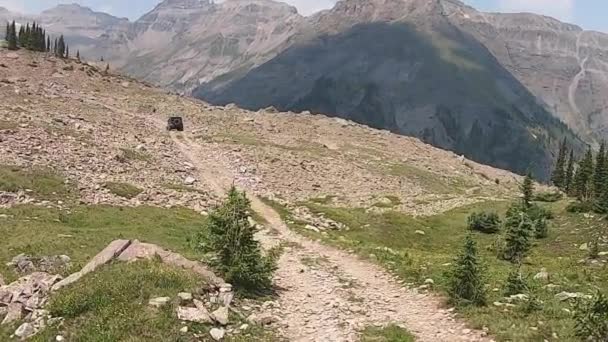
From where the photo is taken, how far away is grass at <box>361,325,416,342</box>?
1888 cm

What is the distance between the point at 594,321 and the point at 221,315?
1094cm


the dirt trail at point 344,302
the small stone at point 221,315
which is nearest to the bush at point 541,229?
the dirt trail at point 344,302

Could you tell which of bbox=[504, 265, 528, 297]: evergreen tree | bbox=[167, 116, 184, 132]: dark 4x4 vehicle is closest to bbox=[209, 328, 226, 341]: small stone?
bbox=[504, 265, 528, 297]: evergreen tree

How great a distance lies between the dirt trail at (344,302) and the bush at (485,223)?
68.5ft

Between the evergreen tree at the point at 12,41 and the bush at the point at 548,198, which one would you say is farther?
the evergreen tree at the point at 12,41

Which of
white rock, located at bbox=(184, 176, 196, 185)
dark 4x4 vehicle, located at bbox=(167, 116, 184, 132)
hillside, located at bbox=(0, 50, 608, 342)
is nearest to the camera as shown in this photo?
hillside, located at bbox=(0, 50, 608, 342)

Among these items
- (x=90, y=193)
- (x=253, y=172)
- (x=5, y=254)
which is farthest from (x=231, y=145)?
(x=5, y=254)

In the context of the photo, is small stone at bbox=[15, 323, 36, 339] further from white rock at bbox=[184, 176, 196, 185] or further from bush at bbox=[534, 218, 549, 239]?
bush at bbox=[534, 218, 549, 239]

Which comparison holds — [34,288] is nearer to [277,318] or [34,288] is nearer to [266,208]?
[277,318]

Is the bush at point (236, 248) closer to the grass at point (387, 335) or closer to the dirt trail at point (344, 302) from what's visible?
the dirt trail at point (344, 302)

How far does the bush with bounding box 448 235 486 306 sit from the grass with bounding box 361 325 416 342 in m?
3.21

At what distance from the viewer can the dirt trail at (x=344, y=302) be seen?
19703mm

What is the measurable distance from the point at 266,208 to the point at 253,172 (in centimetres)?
1669

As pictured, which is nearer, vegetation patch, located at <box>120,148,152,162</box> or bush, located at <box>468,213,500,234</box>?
bush, located at <box>468,213,500,234</box>
